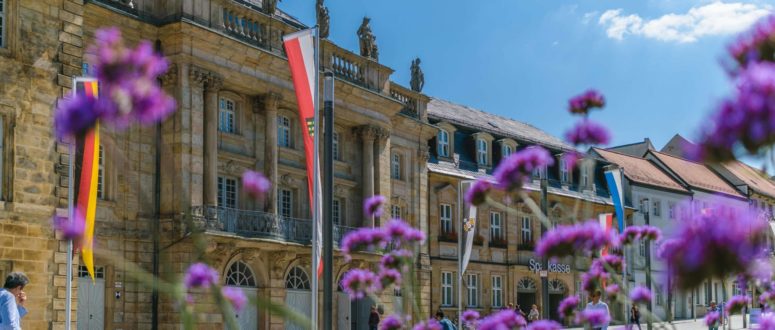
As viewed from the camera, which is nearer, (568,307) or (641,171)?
(568,307)

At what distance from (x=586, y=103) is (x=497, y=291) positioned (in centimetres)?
4226

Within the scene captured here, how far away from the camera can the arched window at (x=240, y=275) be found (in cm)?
2961

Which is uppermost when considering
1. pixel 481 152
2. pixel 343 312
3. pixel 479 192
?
pixel 481 152

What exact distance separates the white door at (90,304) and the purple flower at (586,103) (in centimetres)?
2286

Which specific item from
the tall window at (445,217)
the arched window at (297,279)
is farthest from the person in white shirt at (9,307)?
the tall window at (445,217)

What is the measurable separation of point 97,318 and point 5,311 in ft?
58.1

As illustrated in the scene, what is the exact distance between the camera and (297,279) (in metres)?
32.5

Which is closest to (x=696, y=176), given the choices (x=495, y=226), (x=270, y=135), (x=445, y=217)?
(x=495, y=226)

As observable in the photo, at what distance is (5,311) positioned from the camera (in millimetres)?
9062

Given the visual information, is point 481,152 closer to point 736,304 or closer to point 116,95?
point 736,304

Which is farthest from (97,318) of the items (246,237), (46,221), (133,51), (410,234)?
(133,51)

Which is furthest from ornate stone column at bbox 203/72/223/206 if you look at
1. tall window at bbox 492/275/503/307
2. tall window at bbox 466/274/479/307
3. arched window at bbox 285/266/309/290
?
tall window at bbox 492/275/503/307

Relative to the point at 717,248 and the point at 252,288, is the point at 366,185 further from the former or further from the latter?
the point at 717,248

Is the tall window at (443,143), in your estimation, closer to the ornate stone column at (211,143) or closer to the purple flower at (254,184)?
the ornate stone column at (211,143)
